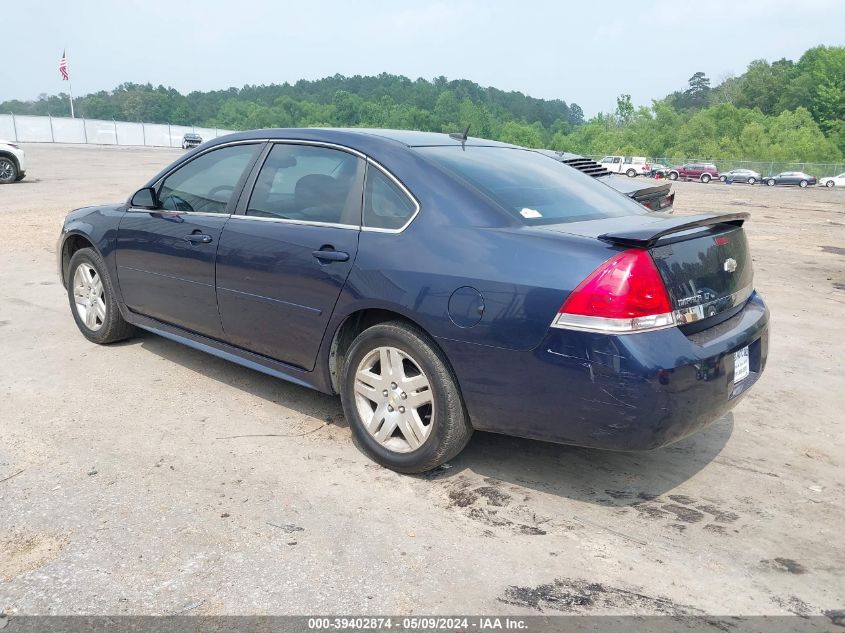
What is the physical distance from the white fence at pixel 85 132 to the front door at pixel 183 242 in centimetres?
5146

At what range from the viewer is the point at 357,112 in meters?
119

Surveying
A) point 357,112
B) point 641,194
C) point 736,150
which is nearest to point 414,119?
point 357,112

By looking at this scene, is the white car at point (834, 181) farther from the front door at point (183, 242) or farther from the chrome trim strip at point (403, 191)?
the chrome trim strip at point (403, 191)

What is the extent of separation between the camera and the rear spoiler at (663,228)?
9.81 feet

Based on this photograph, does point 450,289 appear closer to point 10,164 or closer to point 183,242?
point 183,242

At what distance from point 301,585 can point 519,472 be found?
4.57ft

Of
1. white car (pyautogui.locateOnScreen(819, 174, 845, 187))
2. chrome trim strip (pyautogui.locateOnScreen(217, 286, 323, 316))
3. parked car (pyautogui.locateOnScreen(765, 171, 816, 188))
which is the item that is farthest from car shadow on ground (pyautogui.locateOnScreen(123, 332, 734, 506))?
white car (pyautogui.locateOnScreen(819, 174, 845, 187))

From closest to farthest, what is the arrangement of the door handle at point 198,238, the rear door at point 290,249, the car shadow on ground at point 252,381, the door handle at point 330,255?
1. the door handle at point 330,255
2. the rear door at point 290,249
3. the door handle at point 198,238
4. the car shadow on ground at point 252,381

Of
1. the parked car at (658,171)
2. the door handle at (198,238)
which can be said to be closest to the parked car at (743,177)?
the parked car at (658,171)

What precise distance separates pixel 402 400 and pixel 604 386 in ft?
3.43

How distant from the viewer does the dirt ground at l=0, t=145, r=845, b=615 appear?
268 centimetres

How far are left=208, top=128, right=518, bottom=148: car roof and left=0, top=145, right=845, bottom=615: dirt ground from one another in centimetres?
163

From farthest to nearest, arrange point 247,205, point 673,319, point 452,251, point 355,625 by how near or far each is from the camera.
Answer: point 247,205, point 452,251, point 673,319, point 355,625

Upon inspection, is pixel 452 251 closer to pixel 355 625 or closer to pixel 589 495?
pixel 589 495
